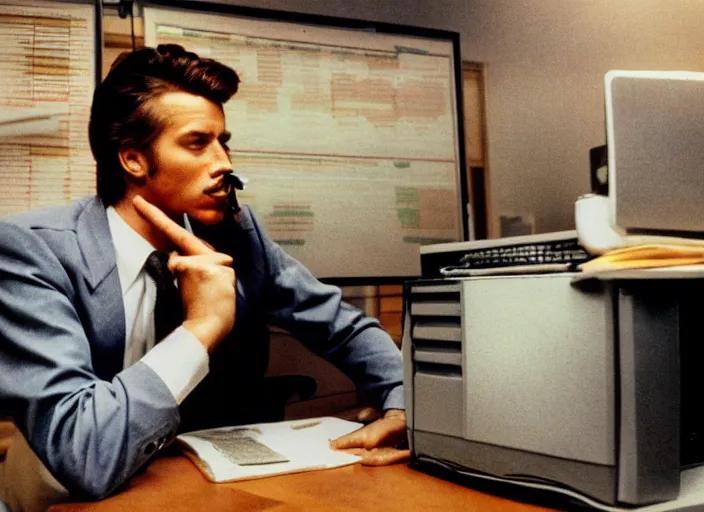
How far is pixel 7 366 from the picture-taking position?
3.06 feet

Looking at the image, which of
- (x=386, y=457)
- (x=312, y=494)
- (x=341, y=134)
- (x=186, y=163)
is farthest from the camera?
(x=341, y=134)

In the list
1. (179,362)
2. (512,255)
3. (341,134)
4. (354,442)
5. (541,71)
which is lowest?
(354,442)

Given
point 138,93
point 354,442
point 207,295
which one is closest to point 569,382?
point 354,442

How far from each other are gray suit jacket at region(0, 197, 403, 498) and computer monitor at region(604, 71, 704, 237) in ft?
2.05

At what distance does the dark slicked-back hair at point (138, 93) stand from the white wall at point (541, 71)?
614mm

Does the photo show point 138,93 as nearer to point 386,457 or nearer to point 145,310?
point 145,310

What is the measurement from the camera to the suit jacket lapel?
1.10m

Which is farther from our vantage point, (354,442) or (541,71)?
(541,71)

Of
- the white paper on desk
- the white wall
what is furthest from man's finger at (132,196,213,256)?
the white wall

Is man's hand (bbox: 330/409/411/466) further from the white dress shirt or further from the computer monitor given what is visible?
the computer monitor

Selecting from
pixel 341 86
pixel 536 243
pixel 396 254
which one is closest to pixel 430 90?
pixel 341 86

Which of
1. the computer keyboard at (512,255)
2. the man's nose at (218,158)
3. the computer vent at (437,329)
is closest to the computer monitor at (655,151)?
the computer keyboard at (512,255)

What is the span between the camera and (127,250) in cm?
121

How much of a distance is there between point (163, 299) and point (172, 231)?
0.13 meters
